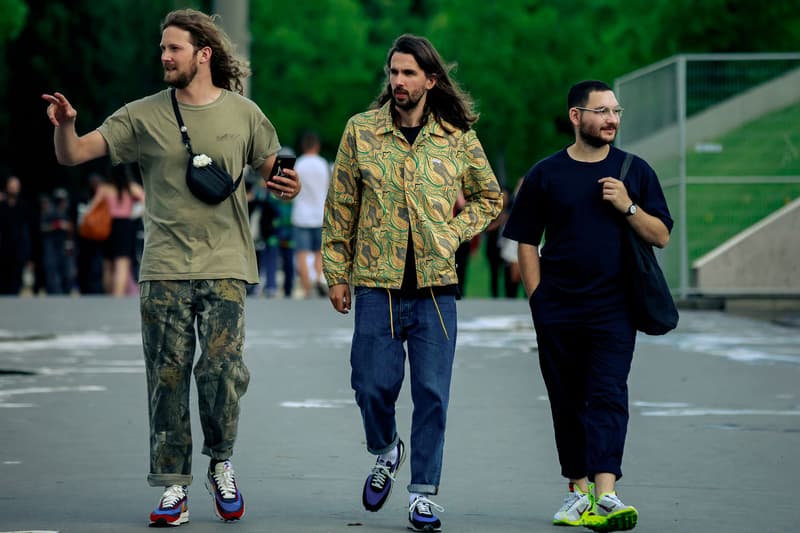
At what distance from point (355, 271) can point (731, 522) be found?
175 centimetres

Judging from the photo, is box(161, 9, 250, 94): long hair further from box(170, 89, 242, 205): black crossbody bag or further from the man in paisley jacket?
the man in paisley jacket

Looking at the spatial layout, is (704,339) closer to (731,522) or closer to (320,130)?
(731,522)

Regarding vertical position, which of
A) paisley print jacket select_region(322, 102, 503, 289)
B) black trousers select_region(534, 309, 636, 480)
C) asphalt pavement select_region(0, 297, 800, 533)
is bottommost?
asphalt pavement select_region(0, 297, 800, 533)

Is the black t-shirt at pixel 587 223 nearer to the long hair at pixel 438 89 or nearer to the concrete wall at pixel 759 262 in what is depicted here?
the long hair at pixel 438 89

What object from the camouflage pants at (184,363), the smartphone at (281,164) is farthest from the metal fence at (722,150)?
the camouflage pants at (184,363)

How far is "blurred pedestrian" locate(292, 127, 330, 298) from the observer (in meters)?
22.2

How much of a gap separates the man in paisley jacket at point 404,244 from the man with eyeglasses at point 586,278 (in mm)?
315

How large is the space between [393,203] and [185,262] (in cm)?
82

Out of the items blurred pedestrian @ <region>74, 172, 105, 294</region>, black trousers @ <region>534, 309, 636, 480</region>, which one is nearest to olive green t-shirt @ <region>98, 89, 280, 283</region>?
black trousers @ <region>534, 309, 636, 480</region>

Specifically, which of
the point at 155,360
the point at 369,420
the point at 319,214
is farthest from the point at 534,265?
the point at 319,214

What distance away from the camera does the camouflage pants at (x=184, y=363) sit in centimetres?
693

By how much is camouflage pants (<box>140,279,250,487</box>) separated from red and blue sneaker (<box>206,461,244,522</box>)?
0.19 ft

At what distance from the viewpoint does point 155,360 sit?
6965 mm

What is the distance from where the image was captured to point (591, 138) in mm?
6883
